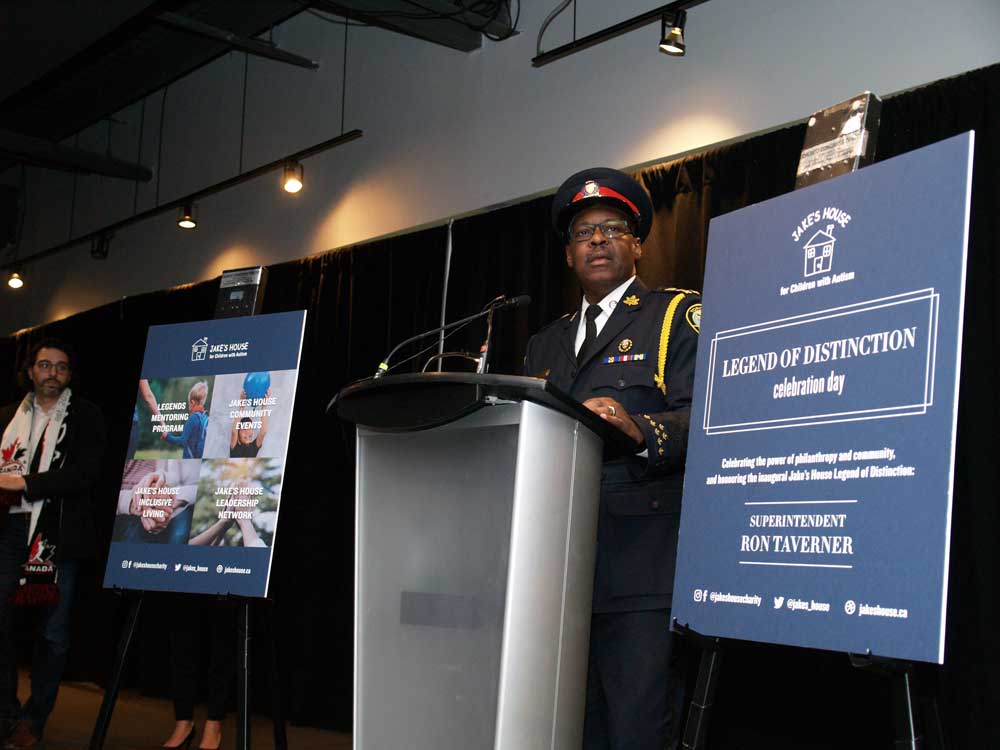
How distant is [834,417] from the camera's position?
5.22 feet

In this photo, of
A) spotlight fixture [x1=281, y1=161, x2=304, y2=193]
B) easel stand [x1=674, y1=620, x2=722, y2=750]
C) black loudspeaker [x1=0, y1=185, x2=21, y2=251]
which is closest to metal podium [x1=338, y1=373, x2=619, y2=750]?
easel stand [x1=674, y1=620, x2=722, y2=750]

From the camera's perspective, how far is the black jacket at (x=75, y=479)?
13.9 ft

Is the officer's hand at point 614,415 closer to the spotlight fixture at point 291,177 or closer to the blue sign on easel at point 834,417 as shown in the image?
the blue sign on easel at point 834,417

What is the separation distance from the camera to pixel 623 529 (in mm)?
2059

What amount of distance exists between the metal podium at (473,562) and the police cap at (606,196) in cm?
79

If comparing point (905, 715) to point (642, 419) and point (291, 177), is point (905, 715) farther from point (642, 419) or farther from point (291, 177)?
point (291, 177)

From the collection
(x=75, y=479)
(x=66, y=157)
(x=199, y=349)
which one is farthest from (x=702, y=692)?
(x=66, y=157)

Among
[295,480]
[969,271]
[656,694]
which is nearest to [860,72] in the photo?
[969,271]

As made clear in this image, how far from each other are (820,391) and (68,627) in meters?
3.57

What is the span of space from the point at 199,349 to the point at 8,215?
6656 millimetres

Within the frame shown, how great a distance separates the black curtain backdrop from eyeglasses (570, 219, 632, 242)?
0.72 metres

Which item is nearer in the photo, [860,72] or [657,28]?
[860,72]

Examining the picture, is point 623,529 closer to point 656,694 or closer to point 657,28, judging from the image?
point 656,694

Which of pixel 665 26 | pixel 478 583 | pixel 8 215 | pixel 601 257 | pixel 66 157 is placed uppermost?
pixel 66 157
